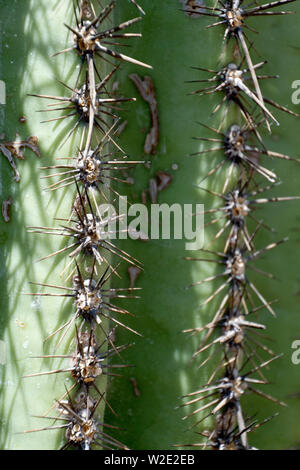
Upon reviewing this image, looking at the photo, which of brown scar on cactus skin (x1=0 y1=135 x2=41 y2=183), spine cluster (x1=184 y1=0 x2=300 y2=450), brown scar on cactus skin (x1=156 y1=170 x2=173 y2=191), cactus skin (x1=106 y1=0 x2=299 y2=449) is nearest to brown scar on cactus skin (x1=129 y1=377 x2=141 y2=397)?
cactus skin (x1=106 y1=0 x2=299 y2=449)

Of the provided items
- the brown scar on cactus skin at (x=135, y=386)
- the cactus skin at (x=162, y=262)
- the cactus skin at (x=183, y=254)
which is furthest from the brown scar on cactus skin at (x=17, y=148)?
the brown scar on cactus skin at (x=135, y=386)

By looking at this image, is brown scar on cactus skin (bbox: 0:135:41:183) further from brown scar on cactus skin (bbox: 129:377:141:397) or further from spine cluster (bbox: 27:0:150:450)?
brown scar on cactus skin (bbox: 129:377:141:397)

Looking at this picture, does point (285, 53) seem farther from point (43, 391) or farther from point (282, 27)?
point (43, 391)

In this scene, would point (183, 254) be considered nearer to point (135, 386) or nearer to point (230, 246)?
point (230, 246)

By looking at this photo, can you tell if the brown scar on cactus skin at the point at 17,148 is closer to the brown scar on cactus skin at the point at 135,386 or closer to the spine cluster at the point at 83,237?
the spine cluster at the point at 83,237

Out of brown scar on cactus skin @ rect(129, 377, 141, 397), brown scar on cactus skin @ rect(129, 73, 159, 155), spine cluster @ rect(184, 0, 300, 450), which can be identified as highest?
brown scar on cactus skin @ rect(129, 73, 159, 155)

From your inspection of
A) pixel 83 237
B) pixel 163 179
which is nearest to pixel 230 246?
pixel 163 179
